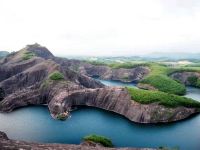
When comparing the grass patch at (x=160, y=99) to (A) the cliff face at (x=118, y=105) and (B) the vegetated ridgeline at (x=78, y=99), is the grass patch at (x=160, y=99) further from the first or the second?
(A) the cliff face at (x=118, y=105)

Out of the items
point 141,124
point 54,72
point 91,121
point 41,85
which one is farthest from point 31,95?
point 141,124

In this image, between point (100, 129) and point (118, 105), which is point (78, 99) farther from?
point (100, 129)

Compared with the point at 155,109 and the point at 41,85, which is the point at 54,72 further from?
the point at 155,109

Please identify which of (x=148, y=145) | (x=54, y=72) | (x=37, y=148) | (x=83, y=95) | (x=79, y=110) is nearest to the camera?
(x=37, y=148)

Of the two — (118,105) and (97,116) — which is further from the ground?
(118,105)

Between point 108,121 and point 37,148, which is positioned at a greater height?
point 37,148

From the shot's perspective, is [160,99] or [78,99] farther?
[78,99]

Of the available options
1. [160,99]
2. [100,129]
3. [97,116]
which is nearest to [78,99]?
[97,116]

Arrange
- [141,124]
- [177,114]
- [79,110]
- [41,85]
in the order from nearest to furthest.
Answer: [141,124]
[177,114]
[79,110]
[41,85]
